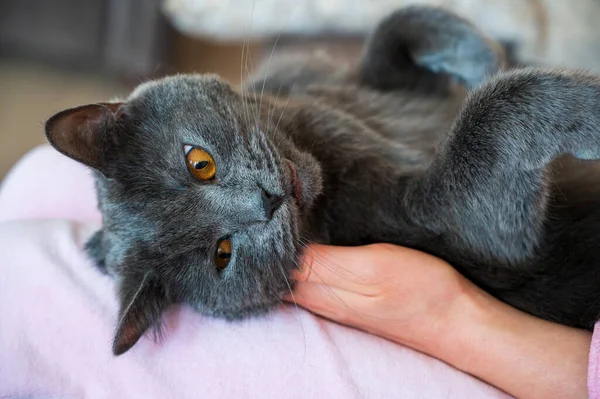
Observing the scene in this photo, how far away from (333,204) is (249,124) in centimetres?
25

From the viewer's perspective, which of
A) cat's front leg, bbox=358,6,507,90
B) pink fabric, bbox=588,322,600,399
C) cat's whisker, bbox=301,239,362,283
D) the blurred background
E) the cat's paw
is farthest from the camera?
the blurred background

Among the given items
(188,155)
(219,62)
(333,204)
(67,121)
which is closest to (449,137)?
(333,204)

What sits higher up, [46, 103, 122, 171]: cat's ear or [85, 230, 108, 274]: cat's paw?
[46, 103, 122, 171]: cat's ear

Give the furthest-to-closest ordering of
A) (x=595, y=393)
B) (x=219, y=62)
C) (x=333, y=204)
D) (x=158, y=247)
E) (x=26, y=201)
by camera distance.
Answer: (x=219, y=62), (x=26, y=201), (x=333, y=204), (x=158, y=247), (x=595, y=393)

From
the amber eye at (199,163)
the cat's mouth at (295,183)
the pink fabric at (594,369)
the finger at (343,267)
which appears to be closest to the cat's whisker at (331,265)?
the finger at (343,267)

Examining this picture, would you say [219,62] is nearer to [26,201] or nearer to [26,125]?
[26,125]

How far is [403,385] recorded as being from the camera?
91 centimetres

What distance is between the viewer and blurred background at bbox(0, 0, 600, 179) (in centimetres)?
200

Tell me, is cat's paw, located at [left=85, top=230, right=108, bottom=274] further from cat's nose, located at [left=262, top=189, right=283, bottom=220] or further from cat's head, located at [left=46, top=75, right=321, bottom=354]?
cat's nose, located at [left=262, top=189, right=283, bottom=220]

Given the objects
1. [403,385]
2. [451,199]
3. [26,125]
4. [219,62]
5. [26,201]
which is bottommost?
[26,125]

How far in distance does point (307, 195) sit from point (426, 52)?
59 centimetres

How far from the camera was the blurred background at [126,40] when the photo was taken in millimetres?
1996

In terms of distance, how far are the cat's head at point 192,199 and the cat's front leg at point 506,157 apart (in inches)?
10.1

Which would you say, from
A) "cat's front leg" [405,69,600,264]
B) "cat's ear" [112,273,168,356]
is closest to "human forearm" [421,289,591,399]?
"cat's front leg" [405,69,600,264]
